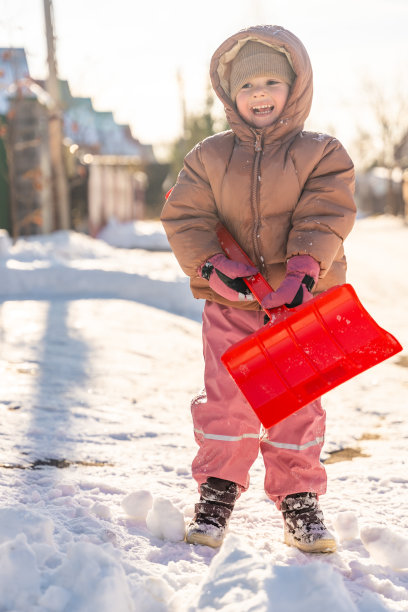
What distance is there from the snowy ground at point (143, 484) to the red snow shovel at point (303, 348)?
1.45ft

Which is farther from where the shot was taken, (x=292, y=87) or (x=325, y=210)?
(x=292, y=87)

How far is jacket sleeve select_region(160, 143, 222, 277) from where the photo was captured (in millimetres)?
2371

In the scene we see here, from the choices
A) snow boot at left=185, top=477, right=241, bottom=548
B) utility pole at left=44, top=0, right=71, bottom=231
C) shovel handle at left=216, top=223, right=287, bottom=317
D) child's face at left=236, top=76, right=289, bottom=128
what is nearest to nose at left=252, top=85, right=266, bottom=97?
child's face at left=236, top=76, right=289, bottom=128

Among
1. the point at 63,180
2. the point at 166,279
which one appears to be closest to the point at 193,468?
the point at 166,279

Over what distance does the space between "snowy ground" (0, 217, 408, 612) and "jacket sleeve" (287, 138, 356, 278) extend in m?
0.82

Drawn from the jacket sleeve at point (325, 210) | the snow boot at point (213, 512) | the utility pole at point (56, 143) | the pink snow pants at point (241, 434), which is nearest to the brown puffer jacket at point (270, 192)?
the jacket sleeve at point (325, 210)

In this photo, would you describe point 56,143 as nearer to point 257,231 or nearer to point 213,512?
point 257,231

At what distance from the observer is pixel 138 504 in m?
2.29

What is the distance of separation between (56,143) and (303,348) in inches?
424

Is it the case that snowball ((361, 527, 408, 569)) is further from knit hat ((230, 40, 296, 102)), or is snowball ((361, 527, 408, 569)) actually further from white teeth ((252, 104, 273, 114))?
knit hat ((230, 40, 296, 102))

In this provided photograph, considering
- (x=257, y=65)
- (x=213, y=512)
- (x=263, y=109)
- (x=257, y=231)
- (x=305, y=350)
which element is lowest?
(x=213, y=512)

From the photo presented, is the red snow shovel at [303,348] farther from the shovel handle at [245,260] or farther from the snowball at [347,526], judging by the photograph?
the snowball at [347,526]

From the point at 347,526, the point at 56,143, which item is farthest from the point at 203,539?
the point at 56,143

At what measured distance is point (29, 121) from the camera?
12.0 meters
